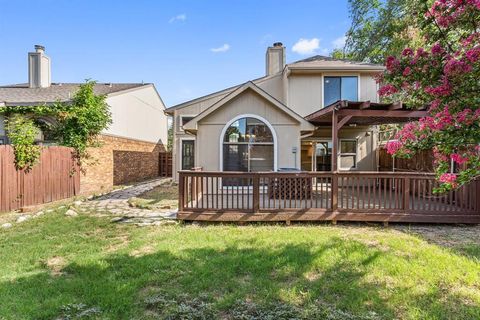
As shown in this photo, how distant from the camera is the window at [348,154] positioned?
44.7ft

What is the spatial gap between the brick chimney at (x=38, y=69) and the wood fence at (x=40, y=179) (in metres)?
7.14

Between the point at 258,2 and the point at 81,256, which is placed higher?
the point at 258,2

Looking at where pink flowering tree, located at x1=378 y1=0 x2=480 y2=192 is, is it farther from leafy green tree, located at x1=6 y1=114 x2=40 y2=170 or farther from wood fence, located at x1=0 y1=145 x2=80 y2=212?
leafy green tree, located at x1=6 y1=114 x2=40 y2=170

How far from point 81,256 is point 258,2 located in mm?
13892

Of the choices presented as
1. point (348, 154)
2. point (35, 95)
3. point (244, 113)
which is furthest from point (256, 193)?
point (35, 95)

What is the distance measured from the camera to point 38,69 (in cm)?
1634

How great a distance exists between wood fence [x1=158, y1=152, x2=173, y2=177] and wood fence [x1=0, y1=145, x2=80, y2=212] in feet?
35.3

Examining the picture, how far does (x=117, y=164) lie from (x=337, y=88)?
12011 millimetres

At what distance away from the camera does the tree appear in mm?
21078

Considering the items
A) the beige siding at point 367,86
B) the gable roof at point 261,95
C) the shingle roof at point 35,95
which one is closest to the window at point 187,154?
the shingle roof at point 35,95

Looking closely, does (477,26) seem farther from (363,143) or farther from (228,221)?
(363,143)

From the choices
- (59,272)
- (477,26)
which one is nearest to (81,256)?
(59,272)

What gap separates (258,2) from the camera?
48.1 feet

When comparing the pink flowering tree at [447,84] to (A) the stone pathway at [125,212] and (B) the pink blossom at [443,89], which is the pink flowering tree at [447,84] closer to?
(B) the pink blossom at [443,89]
